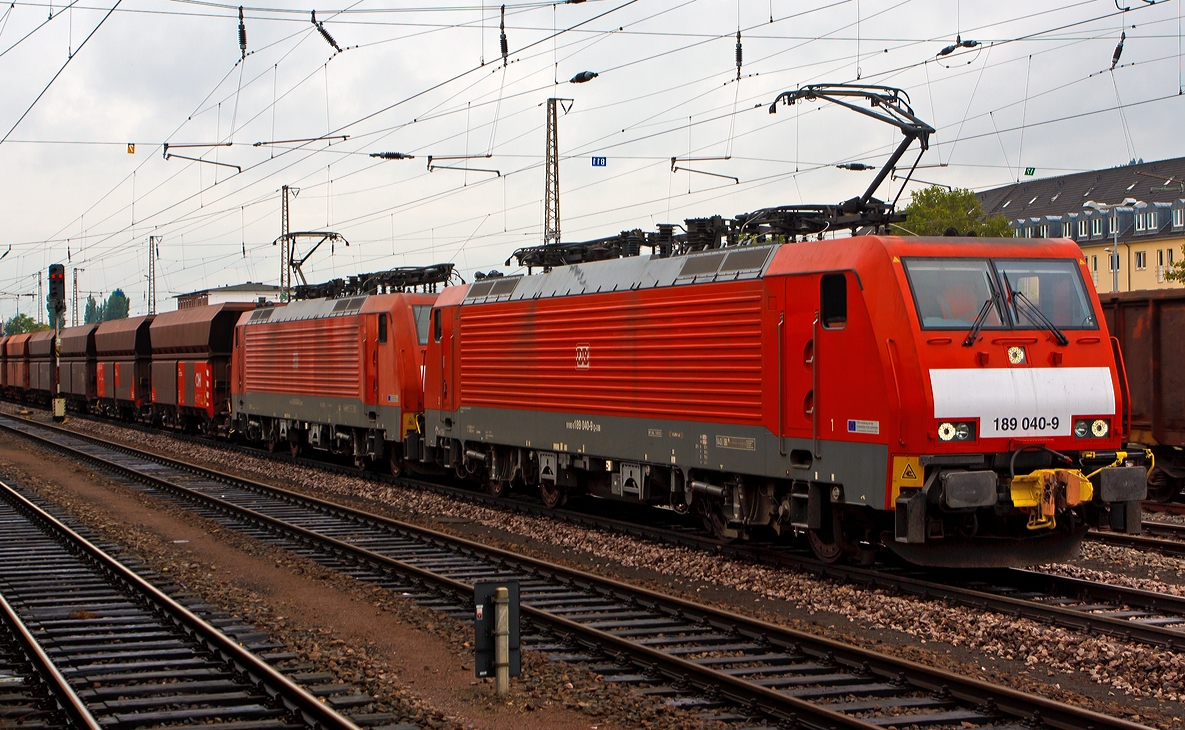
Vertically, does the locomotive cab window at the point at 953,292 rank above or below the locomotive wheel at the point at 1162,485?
above

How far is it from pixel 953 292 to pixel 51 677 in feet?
27.7

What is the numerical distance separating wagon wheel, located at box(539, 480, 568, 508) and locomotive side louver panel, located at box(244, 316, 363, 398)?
7.16 metres

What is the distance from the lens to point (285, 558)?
48.8 feet

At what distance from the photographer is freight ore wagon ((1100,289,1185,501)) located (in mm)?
17859

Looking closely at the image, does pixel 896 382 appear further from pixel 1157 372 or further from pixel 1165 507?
pixel 1165 507

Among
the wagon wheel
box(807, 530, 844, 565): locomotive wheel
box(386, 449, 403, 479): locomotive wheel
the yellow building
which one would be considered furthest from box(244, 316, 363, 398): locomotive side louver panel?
the yellow building

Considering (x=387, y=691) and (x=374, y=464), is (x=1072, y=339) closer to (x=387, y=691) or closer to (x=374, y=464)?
(x=387, y=691)

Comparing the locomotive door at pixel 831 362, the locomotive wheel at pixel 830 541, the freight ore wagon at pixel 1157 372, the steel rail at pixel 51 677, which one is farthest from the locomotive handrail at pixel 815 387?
the freight ore wagon at pixel 1157 372

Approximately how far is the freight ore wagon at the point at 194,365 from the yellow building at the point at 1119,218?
51820 millimetres

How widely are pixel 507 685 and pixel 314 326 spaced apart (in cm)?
1943

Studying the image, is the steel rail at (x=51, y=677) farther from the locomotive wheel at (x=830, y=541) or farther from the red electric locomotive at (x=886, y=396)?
the locomotive wheel at (x=830, y=541)

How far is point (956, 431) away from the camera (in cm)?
1117

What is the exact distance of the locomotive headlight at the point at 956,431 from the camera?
11.1 m

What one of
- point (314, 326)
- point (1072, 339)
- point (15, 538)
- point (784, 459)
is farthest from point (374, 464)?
point (1072, 339)
